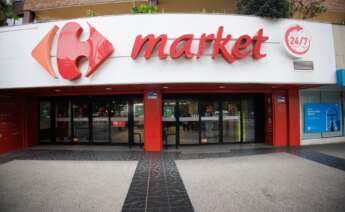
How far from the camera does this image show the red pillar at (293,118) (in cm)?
984

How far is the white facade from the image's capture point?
730 cm

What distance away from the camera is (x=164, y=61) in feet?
23.9

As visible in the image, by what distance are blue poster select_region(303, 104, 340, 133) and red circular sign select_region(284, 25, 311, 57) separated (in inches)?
148

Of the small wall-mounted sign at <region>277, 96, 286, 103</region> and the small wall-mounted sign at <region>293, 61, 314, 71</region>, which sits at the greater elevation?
the small wall-mounted sign at <region>293, 61, 314, 71</region>

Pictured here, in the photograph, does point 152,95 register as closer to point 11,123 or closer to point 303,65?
point 303,65

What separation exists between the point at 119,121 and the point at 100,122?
112 centimetres

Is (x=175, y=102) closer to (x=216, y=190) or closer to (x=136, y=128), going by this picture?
(x=136, y=128)

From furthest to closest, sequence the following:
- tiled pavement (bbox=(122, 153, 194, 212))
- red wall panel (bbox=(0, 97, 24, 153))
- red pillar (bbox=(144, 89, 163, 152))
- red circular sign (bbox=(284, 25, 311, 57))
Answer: red wall panel (bbox=(0, 97, 24, 153)), red pillar (bbox=(144, 89, 163, 152)), red circular sign (bbox=(284, 25, 311, 57)), tiled pavement (bbox=(122, 153, 194, 212))

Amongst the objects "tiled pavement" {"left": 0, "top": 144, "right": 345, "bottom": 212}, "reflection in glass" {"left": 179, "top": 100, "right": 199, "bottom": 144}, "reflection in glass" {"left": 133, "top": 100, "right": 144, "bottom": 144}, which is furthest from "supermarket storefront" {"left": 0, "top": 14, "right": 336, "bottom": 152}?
"tiled pavement" {"left": 0, "top": 144, "right": 345, "bottom": 212}

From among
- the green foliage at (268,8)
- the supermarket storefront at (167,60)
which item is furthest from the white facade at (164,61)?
the green foliage at (268,8)

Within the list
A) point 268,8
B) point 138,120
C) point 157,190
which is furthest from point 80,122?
point 268,8

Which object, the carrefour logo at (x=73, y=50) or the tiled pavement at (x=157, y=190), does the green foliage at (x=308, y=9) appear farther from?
the tiled pavement at (x=157, y=190)

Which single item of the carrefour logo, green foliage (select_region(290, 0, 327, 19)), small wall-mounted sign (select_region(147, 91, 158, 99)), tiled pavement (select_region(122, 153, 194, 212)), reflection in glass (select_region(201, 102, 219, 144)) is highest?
green foliage (select_region(290, 0, 327, 19))

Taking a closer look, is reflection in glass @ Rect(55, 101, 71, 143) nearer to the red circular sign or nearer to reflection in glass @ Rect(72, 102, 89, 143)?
reflection in glass @ Rect(72, 102, 89, 143)
